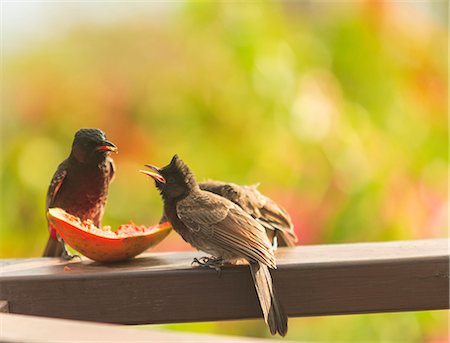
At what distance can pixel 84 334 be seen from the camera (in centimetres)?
104

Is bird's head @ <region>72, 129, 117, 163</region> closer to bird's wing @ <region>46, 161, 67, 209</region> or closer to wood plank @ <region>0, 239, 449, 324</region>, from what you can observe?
bird's wing @ <region>46, 161, 67, 209</region>

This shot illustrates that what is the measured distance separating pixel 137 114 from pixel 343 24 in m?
1.31

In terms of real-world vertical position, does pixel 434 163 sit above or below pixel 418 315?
above

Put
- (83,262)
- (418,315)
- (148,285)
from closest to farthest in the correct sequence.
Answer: (148,285)
(83,262)
(418,315)

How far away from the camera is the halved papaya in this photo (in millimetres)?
1930

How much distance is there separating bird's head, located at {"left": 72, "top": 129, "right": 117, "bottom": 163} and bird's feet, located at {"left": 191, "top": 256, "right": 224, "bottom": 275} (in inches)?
16.6

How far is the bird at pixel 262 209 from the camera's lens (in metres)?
2.09

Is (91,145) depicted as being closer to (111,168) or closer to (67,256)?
(111,168)

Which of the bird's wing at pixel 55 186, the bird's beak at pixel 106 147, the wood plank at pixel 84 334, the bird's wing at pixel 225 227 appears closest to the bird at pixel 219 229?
the bird's wing at pixel 225 227

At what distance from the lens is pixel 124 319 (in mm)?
1847

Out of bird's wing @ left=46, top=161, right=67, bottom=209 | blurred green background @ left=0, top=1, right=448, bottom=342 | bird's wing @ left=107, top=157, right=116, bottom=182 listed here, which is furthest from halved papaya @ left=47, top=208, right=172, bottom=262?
blurred green background @ left=0, top=1, right=448, bottom=342

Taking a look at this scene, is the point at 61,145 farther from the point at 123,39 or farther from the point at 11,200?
the point at 123,39

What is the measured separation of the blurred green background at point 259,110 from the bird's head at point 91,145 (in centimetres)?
163

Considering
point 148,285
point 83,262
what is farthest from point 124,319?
point 83,262
